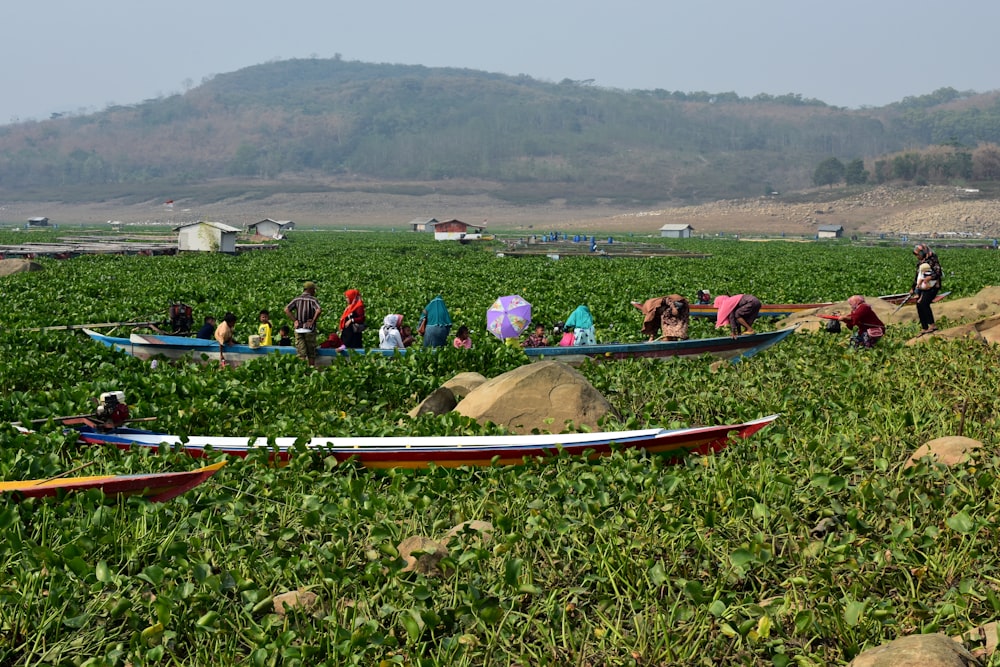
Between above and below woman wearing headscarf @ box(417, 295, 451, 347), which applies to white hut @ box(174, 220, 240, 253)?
above

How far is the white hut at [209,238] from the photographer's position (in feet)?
166

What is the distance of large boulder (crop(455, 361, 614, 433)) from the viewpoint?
31.3ft

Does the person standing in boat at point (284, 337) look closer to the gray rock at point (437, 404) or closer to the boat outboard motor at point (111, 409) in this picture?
the gray rock at point (437, 404)

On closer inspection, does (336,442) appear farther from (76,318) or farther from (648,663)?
(76,318)

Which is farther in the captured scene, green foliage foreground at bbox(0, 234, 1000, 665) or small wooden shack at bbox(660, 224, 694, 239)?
small wooden shack at bbox(660, 224, 694, 239)

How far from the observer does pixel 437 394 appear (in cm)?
1078

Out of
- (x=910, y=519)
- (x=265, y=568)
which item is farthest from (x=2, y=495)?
(x=910, y=519)

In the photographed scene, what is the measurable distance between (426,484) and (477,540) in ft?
4.74

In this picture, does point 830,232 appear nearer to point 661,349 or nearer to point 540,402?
point 661,349

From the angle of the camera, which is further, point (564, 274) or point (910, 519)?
point (564, 274)

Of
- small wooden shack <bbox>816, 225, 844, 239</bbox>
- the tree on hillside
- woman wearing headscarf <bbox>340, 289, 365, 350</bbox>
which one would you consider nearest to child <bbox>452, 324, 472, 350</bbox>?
woman wearing headscarf <bbox>340, 289, 365, 350</bbox>

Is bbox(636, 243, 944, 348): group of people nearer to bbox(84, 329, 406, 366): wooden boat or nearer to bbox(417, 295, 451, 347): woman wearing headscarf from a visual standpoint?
bbox(417, 295, 451, 347): woman wearing headscarf

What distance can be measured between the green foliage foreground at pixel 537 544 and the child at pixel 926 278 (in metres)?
5.08

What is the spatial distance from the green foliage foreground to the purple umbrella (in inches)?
199
